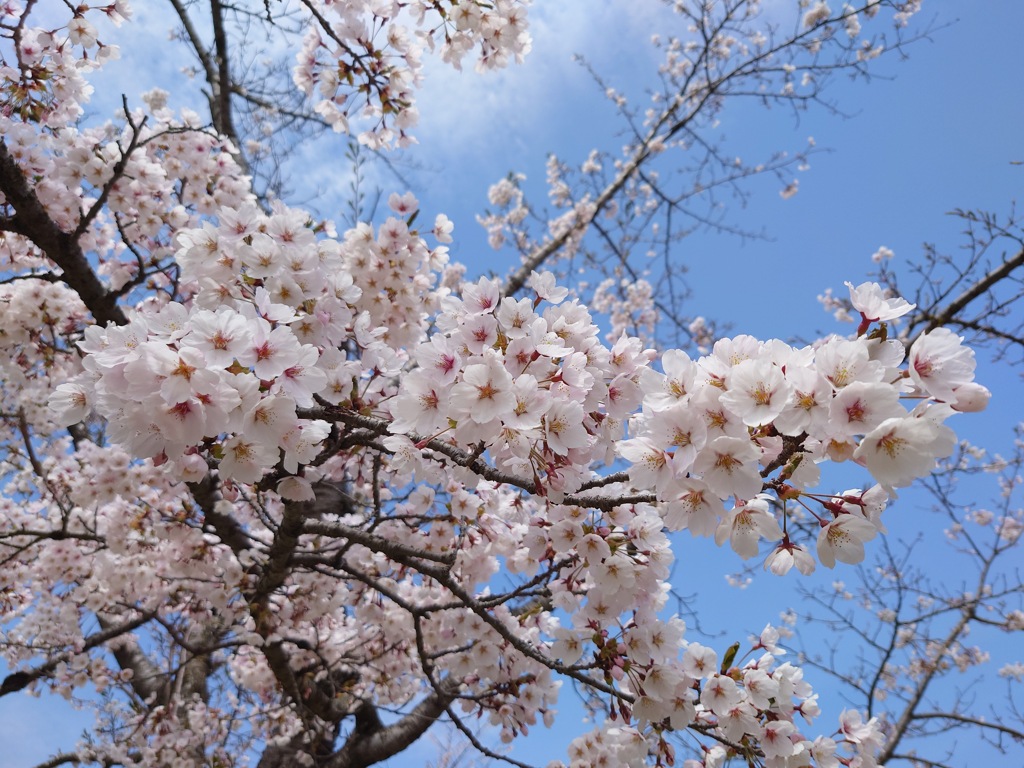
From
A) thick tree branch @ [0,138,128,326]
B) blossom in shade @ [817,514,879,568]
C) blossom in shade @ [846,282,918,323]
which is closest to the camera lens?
blossom in shade @ [846,282,918,323]

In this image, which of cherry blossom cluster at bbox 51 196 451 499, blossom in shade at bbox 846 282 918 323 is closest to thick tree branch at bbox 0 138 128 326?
cherry blossom cluster at bbox 51 196 451 499

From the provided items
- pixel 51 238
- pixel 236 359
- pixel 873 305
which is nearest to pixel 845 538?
pixel 873 305

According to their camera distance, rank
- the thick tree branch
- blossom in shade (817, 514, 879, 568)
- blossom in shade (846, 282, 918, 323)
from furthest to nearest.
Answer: the thick tree branch, blossom in shade (817, 514, 879, 568), blossom in shade (846, 282, 918, 323)

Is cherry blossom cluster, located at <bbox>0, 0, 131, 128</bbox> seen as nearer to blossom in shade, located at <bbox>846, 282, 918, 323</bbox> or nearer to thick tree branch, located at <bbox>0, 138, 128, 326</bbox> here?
thick tree branch, located at <bbox>0, 138, 128, 326</bbox>

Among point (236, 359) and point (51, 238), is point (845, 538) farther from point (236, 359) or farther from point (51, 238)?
point (51, 238)

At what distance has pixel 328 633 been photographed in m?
5.53

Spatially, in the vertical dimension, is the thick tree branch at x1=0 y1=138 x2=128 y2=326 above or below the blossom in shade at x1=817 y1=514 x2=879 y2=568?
above

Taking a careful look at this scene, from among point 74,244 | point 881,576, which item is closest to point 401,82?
point 74,244

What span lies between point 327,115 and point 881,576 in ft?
25.4

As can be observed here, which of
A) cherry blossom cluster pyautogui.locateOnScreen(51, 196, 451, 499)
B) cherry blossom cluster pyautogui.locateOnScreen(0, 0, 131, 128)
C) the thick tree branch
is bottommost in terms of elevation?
cherry blossom cluster pyautogui.locateOnScreen(51, 196, 451, 499)

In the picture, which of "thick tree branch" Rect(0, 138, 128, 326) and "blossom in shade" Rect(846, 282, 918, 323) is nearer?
"blossom in shade" Rect(846, 282, 918, 323)

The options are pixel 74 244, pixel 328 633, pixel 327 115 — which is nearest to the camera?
pixel 74 244

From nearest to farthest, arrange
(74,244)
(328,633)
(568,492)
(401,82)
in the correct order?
1. (568,492)
2. (74,244)
3. (401,82)
4. (328,633)

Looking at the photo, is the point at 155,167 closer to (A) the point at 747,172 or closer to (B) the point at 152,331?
(B) the point at 152,331
